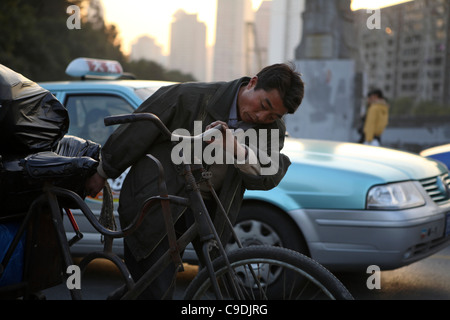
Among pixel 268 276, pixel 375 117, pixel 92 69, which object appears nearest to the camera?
pixel 268 276

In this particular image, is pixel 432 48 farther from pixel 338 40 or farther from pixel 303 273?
pixel 303 273

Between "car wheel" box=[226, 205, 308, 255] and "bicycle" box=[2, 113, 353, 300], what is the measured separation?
1625 mm

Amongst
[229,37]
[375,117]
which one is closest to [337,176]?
[375,117]

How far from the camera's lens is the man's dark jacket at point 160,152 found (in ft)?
8.39

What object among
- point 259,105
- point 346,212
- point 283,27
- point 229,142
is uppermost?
point 283,27

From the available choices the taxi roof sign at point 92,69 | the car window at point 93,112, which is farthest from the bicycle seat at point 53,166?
the taxi roof sign at point 92,69

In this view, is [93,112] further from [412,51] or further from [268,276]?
[412,51]

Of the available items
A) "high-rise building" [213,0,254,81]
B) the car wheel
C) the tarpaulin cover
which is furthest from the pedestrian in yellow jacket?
"high-rise building" [213,0,254,81]

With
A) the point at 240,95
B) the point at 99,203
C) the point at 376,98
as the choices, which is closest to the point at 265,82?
the point at 240,95

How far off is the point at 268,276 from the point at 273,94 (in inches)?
30.0

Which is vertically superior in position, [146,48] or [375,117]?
[146,48]

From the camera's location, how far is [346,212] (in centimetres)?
396

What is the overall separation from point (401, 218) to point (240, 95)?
189 cm

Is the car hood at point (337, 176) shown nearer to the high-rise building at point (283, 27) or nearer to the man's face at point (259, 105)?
the man's face at point (259, 105)
